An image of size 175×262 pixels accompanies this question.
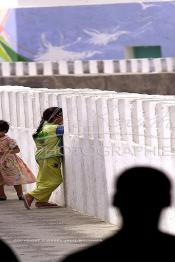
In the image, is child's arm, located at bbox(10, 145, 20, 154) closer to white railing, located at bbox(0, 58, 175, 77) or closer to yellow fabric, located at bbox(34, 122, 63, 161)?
yellow fabric, located at bbox(34, 122, 63, 161)

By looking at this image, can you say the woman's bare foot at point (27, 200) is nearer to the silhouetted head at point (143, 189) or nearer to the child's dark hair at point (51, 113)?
the child's dark hair at point (51, 113)

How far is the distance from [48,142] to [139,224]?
11.0 meters

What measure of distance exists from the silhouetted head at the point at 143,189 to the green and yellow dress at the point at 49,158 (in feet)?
35.4

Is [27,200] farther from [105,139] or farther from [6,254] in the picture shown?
[6,254]

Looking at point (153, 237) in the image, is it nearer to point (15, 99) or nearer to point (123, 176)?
point (123, 176)

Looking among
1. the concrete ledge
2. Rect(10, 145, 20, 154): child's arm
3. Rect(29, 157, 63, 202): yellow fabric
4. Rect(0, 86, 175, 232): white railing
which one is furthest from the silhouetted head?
the concrete ledge

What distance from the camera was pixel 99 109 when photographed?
14.1 metres

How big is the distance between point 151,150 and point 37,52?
32284 mm

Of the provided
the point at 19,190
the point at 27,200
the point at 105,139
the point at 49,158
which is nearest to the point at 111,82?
the point at 19,190

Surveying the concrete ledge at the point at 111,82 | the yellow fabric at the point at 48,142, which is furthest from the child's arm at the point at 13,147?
the concrete ledge at the point at 111,82

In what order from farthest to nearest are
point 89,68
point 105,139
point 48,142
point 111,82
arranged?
1. point 89,68
2. point 111,82
3. point 48,142
4. point 105,139

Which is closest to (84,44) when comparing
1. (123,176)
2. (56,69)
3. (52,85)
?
(56,69)

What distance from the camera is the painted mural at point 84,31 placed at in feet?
145

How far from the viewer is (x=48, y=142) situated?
15.7m
